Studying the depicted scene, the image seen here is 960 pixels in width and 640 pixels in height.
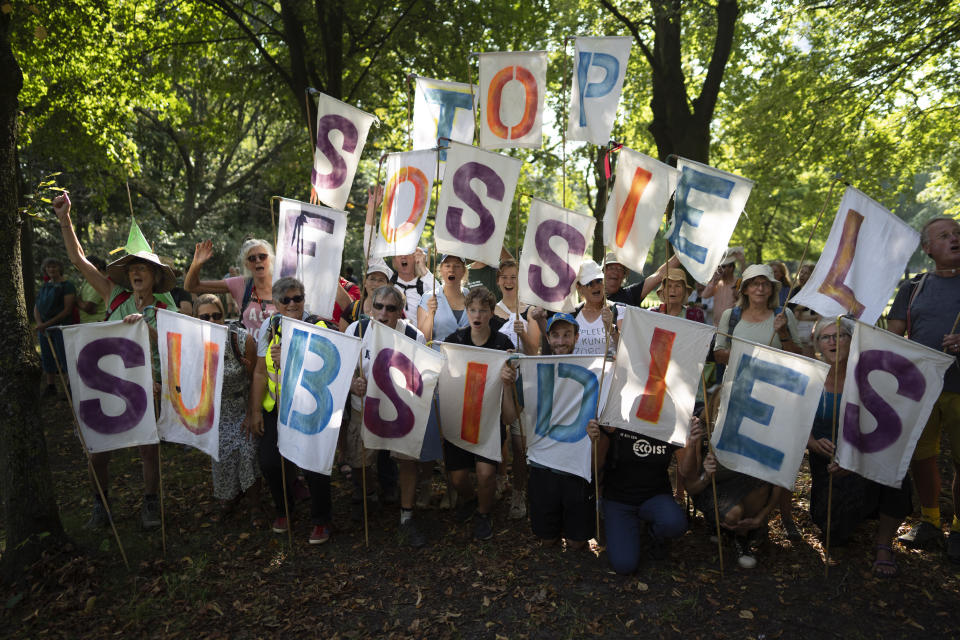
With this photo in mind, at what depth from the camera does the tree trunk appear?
160 inches

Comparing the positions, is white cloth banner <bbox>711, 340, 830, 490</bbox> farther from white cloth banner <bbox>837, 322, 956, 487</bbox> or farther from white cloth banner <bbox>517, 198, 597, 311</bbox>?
white cloth banner <bbox>517, 198, 597, 311</bbox>

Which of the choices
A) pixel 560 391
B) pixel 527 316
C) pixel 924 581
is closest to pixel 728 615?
pixel 924 581

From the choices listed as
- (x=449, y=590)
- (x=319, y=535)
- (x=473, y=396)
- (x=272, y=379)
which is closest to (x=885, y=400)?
(x=473, y=396)

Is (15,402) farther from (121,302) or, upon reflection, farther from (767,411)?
(767,411)

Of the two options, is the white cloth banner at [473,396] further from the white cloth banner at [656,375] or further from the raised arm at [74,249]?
the raised arm at [74,249]

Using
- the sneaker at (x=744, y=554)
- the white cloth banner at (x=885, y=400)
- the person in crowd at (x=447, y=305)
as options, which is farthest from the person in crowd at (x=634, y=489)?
the person in crowd at (x=447, y=305)

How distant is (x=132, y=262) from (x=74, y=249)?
422mm

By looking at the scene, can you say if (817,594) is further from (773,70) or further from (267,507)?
(773,70)

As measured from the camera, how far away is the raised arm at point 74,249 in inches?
173

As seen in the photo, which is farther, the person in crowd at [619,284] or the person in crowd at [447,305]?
the person in crowd at [619,284]

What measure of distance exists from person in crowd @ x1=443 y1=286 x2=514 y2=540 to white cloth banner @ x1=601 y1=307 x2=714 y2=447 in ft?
3.39

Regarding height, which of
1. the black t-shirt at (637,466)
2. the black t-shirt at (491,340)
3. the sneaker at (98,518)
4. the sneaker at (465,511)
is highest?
the black t-shirt at (491,340)

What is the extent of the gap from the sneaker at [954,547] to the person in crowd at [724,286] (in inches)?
106

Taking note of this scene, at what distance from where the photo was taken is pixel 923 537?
15.0 ft
